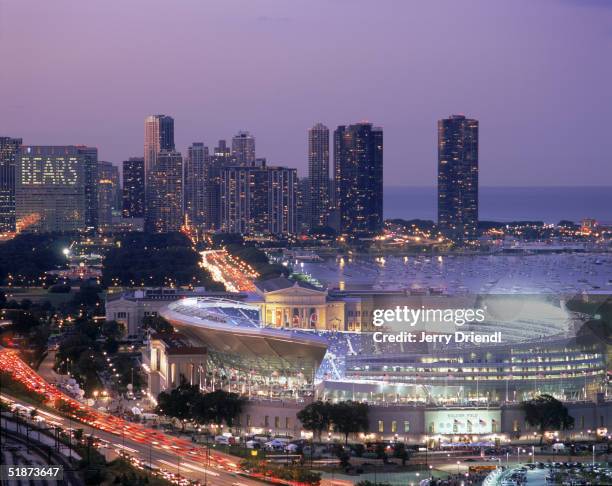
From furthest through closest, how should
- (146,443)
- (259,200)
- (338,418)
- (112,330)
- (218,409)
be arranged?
(259,200) → (112,330) → (218,409) → (338,418) → (146,443)

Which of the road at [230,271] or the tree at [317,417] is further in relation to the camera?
the road at [230,271]

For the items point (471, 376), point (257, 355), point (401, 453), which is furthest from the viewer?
point (257, 355)

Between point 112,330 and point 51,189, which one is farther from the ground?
point 51,189

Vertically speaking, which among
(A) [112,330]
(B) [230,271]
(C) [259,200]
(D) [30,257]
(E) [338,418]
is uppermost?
(C) [259,200]

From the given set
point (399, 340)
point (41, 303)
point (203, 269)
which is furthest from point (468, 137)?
point (399, 340)

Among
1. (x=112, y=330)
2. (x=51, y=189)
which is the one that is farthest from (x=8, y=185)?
(x=112, y=330)

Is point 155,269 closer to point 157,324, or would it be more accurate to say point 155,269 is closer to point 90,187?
point 157,324

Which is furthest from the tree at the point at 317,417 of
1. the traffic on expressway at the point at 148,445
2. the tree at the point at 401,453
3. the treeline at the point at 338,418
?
the traffic on expressway at the point at 148,445

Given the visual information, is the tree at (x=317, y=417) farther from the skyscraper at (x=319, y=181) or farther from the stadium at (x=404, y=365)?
the skyscraper at (x=319, y=181)
